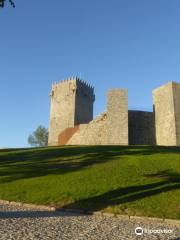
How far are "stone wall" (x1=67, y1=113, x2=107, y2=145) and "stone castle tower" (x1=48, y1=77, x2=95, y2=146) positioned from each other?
7569mm

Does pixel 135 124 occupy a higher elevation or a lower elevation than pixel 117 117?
lower

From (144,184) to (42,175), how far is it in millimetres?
6338

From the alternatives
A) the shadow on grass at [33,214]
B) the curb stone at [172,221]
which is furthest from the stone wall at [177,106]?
the shadow on grass at [33,214]

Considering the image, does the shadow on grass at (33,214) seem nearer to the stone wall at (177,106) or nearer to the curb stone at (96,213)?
the curb stone at (96,213)

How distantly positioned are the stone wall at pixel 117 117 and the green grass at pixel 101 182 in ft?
58.5

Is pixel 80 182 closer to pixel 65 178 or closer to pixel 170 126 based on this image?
pixel 65 178

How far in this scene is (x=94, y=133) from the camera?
4803 centimetres

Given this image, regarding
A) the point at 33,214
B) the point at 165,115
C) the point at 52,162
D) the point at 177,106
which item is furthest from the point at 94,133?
the point at 33,214

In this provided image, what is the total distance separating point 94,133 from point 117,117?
4932 mm

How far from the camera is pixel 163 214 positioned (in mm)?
13039

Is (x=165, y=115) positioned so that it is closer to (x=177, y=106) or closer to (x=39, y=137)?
(x=177, y=106)

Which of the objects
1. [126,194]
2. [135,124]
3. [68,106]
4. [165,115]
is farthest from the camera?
[68,106]

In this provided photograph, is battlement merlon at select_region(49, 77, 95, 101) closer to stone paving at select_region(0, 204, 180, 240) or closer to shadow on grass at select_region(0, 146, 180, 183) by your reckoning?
shadow on grass at select_region(0, 146, 180, 183)

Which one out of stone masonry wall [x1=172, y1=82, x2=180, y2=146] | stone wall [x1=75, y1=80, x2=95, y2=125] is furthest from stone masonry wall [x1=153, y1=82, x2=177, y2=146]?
stone wall [x1=75, y1=80, x2=95, y2=125]
